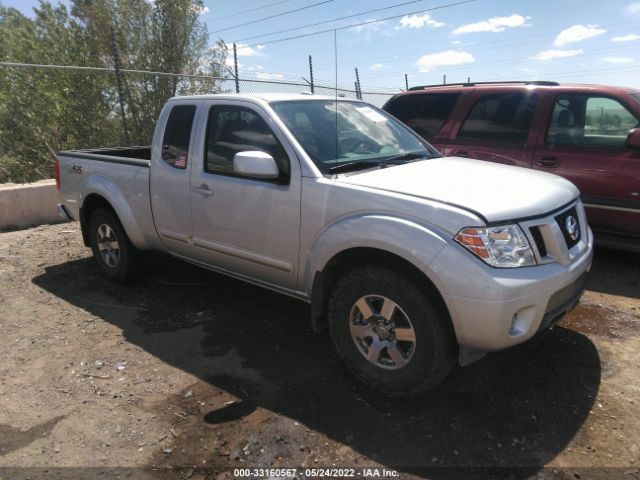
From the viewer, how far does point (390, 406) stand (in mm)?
2869

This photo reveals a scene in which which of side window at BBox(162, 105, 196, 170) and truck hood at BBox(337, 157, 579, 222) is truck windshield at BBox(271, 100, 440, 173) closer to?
truck hood at BBox(337, 157, 579, 222)

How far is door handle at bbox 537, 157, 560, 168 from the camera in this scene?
203 inches

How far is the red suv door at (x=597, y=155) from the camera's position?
476cm

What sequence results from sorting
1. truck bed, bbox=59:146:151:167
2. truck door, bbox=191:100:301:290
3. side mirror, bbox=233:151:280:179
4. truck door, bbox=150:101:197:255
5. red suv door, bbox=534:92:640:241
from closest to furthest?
1. side mirror, bbox=233:151:280:179
2. truck door, bbox=191:100:301:290
3. truck door, bbox=150:101:197:255
4. truck bed, bbox=59:146:151:167
5. red suv door, bbox=534:92:640:241

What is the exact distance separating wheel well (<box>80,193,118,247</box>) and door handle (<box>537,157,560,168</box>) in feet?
14.4

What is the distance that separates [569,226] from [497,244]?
2.57ft

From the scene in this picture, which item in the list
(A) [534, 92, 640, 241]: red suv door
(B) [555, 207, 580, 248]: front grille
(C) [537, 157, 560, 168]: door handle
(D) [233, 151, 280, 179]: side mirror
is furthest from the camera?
(C) [537, 157, 560, 168]: door handle

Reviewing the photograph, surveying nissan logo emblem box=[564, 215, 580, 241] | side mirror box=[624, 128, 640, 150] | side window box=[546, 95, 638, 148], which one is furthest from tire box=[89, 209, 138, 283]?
side mirror box=[624, 128, 640, 150]

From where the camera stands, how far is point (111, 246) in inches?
194

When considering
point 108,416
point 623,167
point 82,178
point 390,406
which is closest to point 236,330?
point 108,416

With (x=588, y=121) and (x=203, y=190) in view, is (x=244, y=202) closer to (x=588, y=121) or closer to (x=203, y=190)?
(x=203, y=190)

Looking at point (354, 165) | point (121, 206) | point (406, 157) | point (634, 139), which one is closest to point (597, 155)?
point (634, 139)

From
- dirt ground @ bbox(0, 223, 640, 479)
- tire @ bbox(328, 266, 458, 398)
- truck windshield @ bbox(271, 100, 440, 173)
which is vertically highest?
truck windshield @ bbox(271, 100, 440, 173)

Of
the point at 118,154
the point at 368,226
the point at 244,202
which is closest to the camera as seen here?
the point at 368,226
